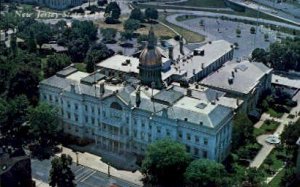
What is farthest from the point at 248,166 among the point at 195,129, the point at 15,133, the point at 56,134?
the point at 15,133

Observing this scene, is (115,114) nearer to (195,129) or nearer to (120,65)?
(195,129)

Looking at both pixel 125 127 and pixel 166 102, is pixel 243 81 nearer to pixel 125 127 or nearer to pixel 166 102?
pixel 166 102

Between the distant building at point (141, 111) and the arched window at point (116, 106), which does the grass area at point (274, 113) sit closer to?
the distant building at point (141, 111)

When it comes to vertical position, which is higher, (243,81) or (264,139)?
(243,81)

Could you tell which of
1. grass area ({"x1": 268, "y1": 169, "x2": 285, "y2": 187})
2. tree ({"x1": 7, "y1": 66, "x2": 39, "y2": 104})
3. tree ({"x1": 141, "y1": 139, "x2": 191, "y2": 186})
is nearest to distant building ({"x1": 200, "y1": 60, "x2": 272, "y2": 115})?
grass area ({"x1": 268, "y1": 169, "x2": 285, "y2": 187})

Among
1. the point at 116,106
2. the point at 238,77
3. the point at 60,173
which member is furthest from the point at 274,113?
the point at 60,173

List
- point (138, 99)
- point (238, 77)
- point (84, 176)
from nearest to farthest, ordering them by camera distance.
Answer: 1. point (84, 176)
2. point (138, 99)
3. point (238, 77)
